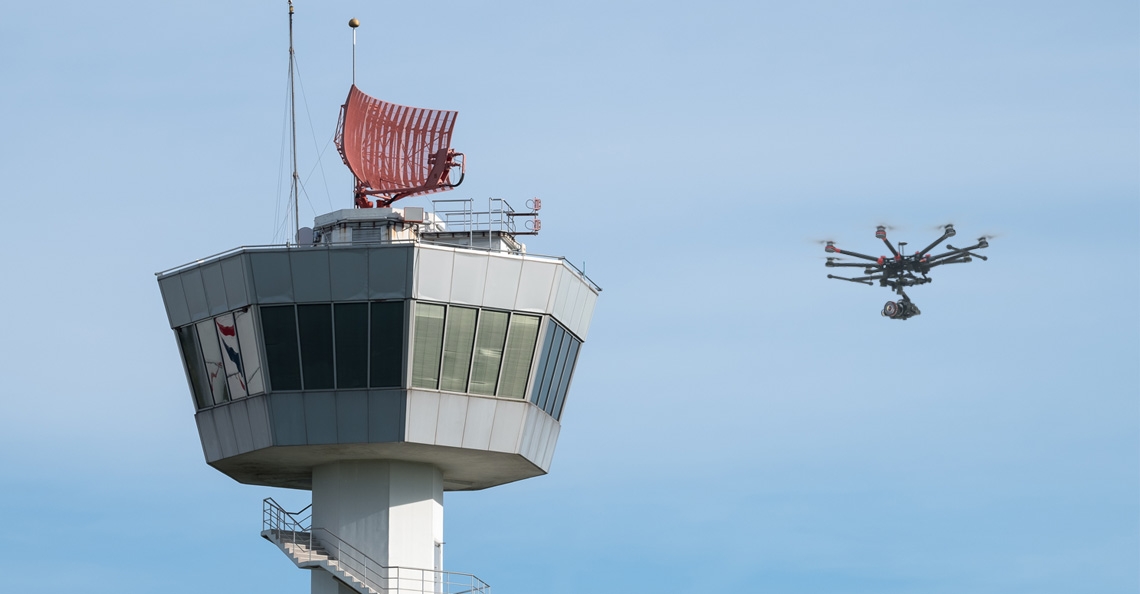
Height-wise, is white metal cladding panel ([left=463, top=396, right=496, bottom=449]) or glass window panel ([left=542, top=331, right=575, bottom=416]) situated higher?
glass window panel ([left=542, top=331, right=575, bottom=416])

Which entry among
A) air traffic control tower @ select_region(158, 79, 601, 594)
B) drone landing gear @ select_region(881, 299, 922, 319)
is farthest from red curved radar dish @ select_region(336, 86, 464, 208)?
drone landing gear @ select_region(881, 299, 922, 319)

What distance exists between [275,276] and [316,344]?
2648 mm

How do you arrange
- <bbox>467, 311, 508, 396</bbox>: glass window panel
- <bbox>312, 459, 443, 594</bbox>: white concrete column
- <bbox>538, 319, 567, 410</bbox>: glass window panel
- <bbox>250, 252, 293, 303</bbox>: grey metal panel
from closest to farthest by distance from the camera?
<bbox>250, 252, 293, 303</bbox>: grey metal panel → <bbox>467, 311, 508, 396</bbox>: glass window panel → <bbox>312, 459, 443, 594</bbox>: white concrete column → <bbox>538, 319, 567, 410</bbox>: glass window panel

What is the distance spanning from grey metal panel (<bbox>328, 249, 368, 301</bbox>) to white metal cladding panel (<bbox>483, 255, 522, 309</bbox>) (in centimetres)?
410

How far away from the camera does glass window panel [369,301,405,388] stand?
62.3 metres

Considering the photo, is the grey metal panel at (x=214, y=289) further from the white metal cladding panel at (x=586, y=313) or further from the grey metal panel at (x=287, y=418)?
the white metal cladding panel at (x=586, y=313)

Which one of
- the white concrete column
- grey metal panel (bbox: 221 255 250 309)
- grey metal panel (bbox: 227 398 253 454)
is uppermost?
grey metal panel (bbox: 221 255 250 309)

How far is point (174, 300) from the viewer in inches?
2557

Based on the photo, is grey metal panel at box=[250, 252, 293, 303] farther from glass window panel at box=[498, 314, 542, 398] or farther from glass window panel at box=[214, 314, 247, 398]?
glass window panel at box=[498, 314, 542, 398]

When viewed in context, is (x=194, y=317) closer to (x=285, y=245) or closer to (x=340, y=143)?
(x=285, y=245)

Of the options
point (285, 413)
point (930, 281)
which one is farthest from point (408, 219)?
point (930, 281)

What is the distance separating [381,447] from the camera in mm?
62969

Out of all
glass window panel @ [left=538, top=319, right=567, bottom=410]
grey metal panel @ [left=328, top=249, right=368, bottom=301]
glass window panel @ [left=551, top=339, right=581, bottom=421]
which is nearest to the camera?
grey metal panel @ [left=328, top=249, right=368, bottom=301]

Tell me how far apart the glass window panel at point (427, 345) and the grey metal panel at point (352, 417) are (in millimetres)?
1901
